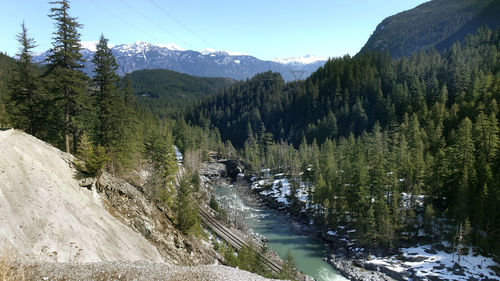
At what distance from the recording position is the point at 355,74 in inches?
5595

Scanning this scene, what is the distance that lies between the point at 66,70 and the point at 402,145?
220 feet

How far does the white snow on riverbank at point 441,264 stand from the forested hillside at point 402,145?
3.10 m

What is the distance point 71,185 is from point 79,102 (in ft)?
30.2

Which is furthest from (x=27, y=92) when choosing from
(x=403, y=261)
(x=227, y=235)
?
(x=403, y=261)

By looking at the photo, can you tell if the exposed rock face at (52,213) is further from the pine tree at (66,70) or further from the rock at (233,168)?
the rock at (233,168)

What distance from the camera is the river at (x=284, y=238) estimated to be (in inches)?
1807

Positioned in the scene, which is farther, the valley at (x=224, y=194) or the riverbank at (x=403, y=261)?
the riverbank at (x=403, y=261)

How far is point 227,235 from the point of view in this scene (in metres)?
48.4

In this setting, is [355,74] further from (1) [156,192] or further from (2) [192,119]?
(1) [156,192]

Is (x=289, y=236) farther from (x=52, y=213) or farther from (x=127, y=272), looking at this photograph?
(x=127, y=272)

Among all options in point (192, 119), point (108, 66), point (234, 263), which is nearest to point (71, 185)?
point (108, 66)

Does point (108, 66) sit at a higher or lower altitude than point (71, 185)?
higher

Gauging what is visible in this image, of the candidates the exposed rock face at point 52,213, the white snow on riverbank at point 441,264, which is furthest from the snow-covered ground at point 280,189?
the exposed rock face at point 52,213

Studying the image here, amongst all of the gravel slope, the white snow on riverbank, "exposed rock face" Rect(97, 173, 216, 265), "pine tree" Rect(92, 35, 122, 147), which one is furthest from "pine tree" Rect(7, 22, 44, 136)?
the white snow on riverbank
